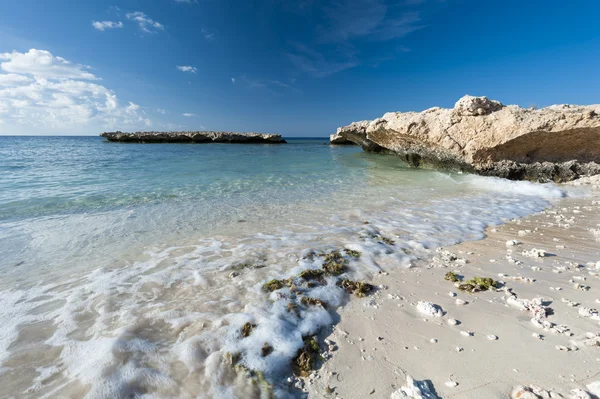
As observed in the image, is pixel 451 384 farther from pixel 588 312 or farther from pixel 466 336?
pixel 588 312

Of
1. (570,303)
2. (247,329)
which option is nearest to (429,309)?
(570,303)

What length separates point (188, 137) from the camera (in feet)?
153

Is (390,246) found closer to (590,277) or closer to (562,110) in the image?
(590,277)

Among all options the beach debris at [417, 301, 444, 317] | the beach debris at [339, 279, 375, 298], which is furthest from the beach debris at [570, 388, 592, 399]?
the beach debris at [339, 279, 375, 298]

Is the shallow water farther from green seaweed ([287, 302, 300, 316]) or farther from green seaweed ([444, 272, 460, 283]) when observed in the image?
green seaweed ([444, 272, 460, 283])

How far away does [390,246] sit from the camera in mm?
3980

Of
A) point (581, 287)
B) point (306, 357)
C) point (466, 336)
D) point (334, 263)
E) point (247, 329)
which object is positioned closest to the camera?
point (306, 357)

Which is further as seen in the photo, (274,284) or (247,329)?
(274,284)

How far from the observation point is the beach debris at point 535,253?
11.6 ft

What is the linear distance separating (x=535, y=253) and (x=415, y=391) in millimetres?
3200

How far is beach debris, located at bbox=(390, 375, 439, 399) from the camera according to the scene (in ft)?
5.26

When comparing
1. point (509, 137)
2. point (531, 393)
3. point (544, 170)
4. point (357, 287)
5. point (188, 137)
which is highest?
point (509, 137)

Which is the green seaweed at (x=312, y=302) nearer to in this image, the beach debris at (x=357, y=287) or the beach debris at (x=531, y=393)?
the beach debris at (x=357, y=287)

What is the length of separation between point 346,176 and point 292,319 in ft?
31.4
